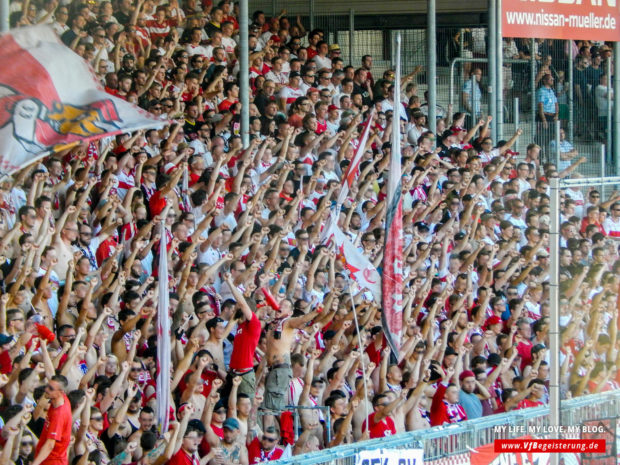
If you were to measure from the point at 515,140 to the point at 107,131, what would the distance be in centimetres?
997

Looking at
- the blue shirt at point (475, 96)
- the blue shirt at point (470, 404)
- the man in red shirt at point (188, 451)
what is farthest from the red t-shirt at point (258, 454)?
the blue shirt at point (475, 96)

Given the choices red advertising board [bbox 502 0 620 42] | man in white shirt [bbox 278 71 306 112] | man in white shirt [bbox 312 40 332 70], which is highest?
red advertising board [bbox 502 0 620 42]

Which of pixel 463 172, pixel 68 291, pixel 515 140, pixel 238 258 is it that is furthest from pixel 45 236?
pixel 515 140

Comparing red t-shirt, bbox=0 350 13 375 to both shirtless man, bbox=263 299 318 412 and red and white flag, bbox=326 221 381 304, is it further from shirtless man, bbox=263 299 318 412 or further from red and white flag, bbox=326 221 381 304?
red and white flag, bbox=326 221 381 304

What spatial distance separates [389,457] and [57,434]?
2219mm

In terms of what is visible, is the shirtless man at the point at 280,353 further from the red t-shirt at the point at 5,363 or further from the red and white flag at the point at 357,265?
the red t-shirt at the point at 5,363

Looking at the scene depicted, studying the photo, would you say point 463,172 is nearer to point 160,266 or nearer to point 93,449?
point 160,266

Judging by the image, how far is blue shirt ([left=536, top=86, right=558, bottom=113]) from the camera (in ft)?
60.8

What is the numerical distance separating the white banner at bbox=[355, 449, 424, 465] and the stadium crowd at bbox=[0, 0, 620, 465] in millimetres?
1334

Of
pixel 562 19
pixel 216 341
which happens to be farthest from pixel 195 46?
pixel 216 341

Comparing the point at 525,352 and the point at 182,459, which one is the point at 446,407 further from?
the point at 182,459

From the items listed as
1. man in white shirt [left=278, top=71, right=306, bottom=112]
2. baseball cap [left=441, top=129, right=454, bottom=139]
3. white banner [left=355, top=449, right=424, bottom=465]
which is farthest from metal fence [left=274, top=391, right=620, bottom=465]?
baseball cap [left=441, top=129, right=454, bottom=139]

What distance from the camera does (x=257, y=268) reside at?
35.9ft

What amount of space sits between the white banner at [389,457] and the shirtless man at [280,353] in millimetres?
1948
